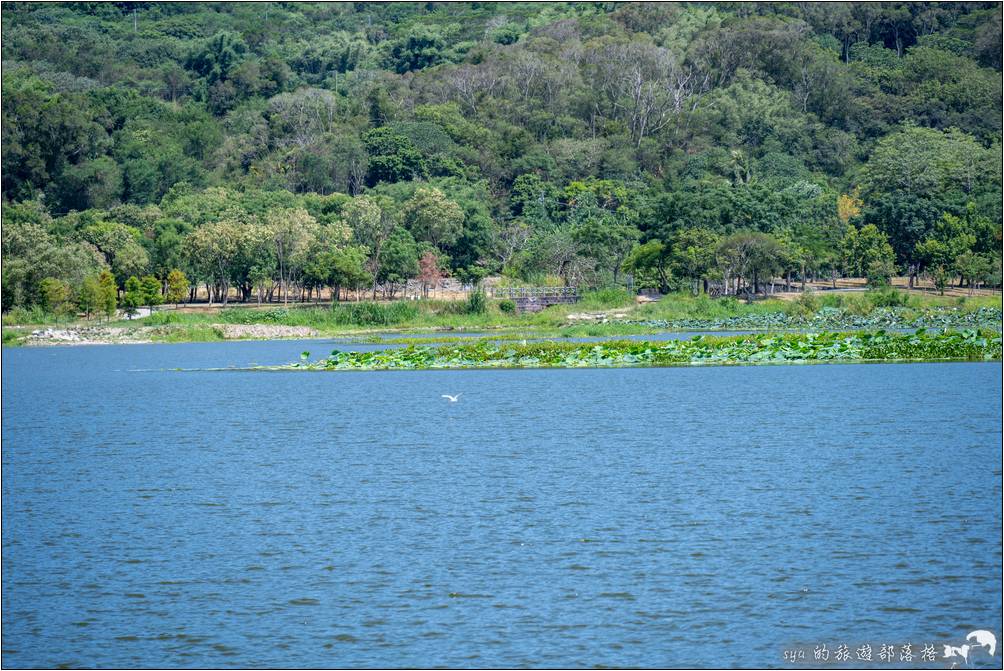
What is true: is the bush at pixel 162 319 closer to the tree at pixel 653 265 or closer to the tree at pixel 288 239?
the tree at pixel 288 239

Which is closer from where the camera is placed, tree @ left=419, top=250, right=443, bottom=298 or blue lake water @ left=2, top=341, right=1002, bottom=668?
blue lake water @ left=2, top=341, right=1002, bottom=668

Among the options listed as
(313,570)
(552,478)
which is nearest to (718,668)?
(313,570)

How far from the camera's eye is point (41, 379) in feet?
149

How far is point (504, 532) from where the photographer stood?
1855 cm

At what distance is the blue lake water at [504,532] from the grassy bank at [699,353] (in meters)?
7.98

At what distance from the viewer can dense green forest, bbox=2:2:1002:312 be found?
78.8 meters

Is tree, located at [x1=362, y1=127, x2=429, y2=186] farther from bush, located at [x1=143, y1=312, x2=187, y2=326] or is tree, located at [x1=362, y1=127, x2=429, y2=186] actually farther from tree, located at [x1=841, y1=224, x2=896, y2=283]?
bush, located at [x1=143, y1=312, x2=187, y2=326]

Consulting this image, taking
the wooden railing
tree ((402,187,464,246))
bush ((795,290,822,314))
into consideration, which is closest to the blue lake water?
bush ((795,290,822,314))

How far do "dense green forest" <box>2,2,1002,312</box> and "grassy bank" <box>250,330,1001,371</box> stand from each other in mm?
27983

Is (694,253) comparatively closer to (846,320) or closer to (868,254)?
(868,254)

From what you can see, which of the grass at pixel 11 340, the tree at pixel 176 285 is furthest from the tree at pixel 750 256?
the grass at pixel 11 340

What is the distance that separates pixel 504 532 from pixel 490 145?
10346 centimetres

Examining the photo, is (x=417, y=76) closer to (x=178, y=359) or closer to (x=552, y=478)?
(x=178, y=359)

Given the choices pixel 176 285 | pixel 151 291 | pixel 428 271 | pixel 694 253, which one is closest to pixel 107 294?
pixel 151 291
